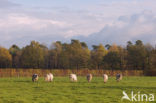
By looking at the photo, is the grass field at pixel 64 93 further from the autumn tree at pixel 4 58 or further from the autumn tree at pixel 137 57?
the autumn tree at pixel 4 58

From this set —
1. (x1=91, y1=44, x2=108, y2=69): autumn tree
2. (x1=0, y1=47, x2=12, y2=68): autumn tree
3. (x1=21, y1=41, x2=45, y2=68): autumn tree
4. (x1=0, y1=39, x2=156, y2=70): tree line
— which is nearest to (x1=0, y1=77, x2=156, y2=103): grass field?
(x1=0, y1=39, x2=156, y2=70): tree line

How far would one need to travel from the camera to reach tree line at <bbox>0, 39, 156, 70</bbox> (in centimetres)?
9756

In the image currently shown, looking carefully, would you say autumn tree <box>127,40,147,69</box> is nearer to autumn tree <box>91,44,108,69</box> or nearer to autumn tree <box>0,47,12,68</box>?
autumn tree <box>91,44,108,69</box>

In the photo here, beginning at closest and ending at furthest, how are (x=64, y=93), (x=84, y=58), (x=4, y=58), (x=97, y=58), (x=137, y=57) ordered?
1. (x=64, y=93)
2. (x=137, y=57)
3. (x=84, y=58)
4. (x=97, y=58)
5. (x=4, y=58)

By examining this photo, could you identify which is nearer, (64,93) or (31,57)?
(64,93)

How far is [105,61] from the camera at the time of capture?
9944 centimetres

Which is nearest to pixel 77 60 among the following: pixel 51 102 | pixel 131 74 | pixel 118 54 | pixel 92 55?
pixel 92 55

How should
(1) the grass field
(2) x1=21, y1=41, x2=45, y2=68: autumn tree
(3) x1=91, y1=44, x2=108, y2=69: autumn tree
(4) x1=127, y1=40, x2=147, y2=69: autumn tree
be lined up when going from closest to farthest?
(1) the grass field
(4) x1=127, y1=40, x2=147, y2=69: autumn tree
(2) x1=21, y1=41, x2=45, y2=68: autumn tree
(3) x1=91, y1=44, x2=108, y2=69: autumn tree

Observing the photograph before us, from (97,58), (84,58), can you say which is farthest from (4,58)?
(97,58)

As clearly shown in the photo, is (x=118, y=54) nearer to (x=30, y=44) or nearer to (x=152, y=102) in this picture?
(x=30, y=44)

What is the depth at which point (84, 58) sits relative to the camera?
99875 millimetres

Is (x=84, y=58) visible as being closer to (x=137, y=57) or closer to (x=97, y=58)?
(x=97, y=58)

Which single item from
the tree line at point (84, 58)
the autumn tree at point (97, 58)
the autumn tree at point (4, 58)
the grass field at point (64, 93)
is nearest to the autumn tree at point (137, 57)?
the tree line at point (84, 58)

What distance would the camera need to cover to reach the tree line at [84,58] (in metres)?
97.6
